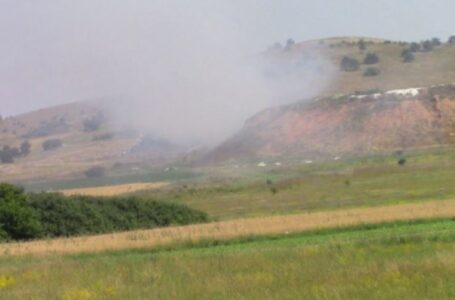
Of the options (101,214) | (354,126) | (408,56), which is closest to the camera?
(101,214)

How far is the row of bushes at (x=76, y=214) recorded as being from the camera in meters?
49.1

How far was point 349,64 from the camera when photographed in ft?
534

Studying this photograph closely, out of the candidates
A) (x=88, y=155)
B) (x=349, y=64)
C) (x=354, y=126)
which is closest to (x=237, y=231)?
(x=354, y=126)

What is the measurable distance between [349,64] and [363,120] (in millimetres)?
50012

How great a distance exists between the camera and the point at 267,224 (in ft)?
131

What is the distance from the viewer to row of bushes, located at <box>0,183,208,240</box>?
161 feet

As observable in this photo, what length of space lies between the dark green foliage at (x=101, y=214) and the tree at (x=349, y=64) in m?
108

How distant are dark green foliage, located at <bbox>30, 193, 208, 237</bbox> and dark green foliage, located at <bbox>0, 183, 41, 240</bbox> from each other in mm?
878

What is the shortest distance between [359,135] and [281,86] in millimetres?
53985

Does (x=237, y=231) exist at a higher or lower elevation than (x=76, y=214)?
higher

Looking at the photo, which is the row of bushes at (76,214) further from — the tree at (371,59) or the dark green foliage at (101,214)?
the tree at (371,59)

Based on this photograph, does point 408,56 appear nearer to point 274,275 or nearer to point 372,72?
point 372,72

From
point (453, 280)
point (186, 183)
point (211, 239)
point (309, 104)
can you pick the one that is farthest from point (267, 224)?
point (309, 104)

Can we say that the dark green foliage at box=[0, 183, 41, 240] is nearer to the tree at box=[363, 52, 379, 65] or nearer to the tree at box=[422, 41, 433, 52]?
the tree at box=[363, 52, 379, 65]
